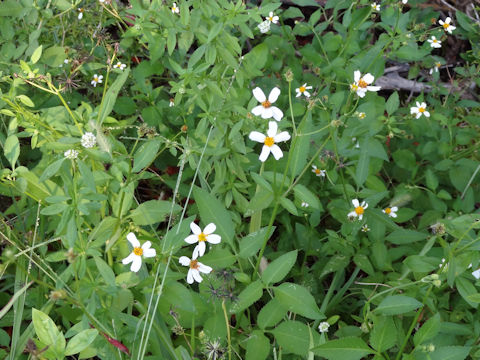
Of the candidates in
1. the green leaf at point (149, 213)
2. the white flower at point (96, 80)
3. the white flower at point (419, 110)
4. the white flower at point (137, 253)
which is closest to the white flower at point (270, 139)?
the green leaf at point (149, 213)

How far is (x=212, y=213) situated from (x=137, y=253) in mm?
308

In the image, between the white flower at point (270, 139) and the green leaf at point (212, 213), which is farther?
the green leaf at point (212, 213)

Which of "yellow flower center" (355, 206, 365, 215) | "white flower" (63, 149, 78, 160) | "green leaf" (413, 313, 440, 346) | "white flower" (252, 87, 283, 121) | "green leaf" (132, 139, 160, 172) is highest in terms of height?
"white flower" (252, 87, 283, 121)

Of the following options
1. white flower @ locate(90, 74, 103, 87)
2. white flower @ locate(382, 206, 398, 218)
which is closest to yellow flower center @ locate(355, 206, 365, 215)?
white flower @ locate(382, 206, 398, 218)

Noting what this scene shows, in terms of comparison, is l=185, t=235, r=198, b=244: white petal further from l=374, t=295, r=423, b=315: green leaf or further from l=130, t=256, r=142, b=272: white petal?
l=374, t=295, r=423, b=315: green leaf

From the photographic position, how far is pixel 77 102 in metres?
2.60

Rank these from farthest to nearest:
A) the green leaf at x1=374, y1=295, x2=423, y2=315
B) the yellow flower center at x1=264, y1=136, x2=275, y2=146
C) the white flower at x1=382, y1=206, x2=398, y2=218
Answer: the white flower at x1=382, y1=206, x2=398, y2=218 → the yellow flower center at x1=264, y1=136, x2=275, y2=146 → the green leaf at x1=374, y1=295, x2=423, y2=315

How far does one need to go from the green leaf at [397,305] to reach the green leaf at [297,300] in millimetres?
206

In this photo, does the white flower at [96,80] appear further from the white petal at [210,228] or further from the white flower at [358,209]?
the white flower at [358,209]

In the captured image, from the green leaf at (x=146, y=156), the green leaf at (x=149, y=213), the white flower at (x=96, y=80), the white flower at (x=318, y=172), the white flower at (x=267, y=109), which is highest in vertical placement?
the white flower at (x=267, y=109)

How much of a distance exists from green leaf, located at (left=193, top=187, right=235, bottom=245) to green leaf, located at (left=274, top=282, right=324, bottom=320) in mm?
275

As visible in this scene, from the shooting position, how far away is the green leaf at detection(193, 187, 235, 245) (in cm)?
174

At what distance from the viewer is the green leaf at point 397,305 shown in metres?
1.53

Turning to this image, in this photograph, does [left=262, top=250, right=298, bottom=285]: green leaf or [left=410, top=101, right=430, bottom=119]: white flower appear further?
[left=410, top=101, right=430, bottom=119]: white flower
